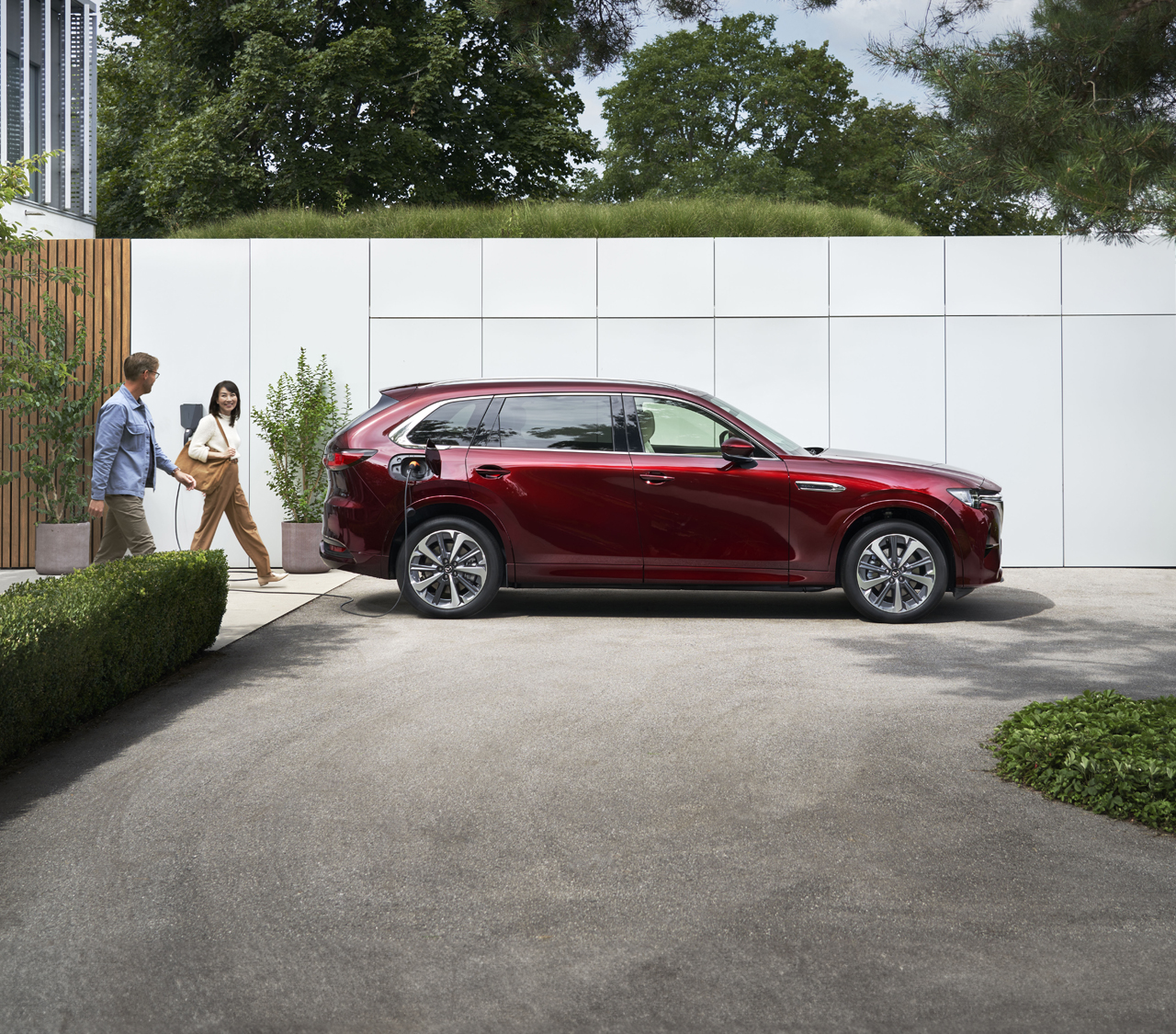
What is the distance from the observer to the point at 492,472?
380 inches

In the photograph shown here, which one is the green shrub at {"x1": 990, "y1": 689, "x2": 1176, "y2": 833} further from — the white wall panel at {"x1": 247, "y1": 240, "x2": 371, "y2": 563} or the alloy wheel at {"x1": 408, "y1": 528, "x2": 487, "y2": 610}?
the white wall panel at {"x1": 247, "y1": 240, "x2": 371, "y2": 563}

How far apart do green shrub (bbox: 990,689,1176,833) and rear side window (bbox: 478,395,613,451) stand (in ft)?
15.6

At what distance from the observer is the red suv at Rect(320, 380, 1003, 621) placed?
9555 mm

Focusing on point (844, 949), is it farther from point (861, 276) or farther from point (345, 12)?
point (345, 12)

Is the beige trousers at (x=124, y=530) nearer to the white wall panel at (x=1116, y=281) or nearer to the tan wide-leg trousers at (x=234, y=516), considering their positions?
the tan wide-leg trousers at (x=234, y=516)

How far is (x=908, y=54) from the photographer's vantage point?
283 inches

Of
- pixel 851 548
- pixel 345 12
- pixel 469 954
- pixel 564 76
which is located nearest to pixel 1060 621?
pixel 851 548

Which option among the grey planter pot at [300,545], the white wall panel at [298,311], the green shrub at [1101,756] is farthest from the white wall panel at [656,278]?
the green shrub at [1101,756]

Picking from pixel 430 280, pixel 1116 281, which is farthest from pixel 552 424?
pixel 1116 281

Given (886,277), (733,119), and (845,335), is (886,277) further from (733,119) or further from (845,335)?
(733,119)

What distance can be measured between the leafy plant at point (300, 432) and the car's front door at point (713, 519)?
460cm

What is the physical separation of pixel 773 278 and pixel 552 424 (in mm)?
4903

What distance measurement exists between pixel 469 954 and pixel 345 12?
28.9 m

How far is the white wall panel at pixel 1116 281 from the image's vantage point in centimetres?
1365
